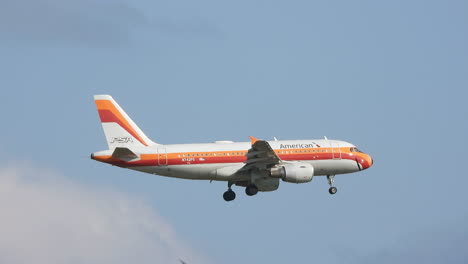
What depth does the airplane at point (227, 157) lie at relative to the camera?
297ft


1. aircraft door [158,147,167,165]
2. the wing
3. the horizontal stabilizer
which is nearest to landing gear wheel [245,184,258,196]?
the wing

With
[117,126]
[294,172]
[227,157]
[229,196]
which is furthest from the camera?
[229,196]

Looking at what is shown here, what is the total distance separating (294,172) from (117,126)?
52.3 ft

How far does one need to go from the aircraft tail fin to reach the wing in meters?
8.51

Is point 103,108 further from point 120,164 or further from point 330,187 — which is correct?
point 330,187

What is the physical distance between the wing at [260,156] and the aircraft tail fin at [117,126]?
335 inches

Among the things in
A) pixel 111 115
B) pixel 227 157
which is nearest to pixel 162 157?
pixel 227 157

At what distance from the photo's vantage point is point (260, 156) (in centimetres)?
9094

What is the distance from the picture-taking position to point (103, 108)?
9400cm

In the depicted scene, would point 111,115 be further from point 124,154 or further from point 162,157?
point 162,157

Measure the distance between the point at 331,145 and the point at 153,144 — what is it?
16.0 m

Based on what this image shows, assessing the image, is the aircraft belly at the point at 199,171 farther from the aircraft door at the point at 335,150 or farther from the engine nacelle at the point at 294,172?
the aircraft door at the point at 335,150

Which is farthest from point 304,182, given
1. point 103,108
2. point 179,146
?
point 103,108

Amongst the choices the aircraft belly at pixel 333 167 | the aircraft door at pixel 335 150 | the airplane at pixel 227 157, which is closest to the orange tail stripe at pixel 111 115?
A: the airplane at pixel 227 157
